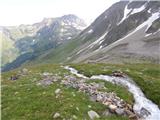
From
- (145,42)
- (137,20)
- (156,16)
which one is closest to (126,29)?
(137,20)

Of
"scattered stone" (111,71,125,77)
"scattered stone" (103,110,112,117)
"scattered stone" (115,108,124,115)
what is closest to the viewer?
"scattered stone" (103,110,112,117)

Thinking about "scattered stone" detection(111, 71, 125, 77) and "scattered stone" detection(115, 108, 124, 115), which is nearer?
"scattered stone" detection(115, 108, 124, 115)

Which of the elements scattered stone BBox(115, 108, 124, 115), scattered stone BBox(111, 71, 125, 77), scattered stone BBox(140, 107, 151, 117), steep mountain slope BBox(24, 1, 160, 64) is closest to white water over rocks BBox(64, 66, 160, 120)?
scattered stone BBox(140, 107, 151, 117)

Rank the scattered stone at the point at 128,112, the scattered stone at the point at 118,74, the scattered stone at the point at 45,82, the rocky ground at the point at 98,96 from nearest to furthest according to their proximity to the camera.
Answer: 1. the rocky ground at the point at 98,96
2. the scattered stone at the point at 128,112
3. the scattered stone at the point at 45,82
4. the scattered stone at the point at 118,74

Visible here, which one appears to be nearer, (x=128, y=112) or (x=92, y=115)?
(x=92, y=115)

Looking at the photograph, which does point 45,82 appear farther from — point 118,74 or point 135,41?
point 135,41

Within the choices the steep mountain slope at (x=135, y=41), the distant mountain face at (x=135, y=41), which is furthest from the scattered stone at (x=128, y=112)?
the distant mountain face at (x=135, y=41)

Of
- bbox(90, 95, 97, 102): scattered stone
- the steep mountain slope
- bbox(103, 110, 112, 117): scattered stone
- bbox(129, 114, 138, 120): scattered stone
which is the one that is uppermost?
bbox(90, 95, 97, 102): scattered stone

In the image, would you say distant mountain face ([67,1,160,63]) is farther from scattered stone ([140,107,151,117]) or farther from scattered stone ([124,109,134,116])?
scattered stone ([124,109,134,116])

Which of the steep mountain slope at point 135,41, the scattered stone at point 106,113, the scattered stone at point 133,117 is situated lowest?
the steep mountain slope at point 135,41

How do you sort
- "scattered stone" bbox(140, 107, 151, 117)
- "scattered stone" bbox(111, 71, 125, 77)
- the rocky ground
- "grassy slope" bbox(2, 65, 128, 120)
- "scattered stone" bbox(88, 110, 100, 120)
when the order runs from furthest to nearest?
"scattered stone" bbox(111, 71, 125, 77) < "scattered stone" bbox(140, 107, 151, 117) < the rocky ground < "scattered stone" bbox(88, 110, 100, 120) < "grassy slope" bbox(2, 65, 128, 120)

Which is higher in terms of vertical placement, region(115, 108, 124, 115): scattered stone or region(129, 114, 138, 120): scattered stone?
region(115, 108, 124, 115): scattered stone

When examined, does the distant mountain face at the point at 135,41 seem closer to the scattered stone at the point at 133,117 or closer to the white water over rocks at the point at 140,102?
the white water over rocks at the point at 140,102

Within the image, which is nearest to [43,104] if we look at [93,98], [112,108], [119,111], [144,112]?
[93,98]
